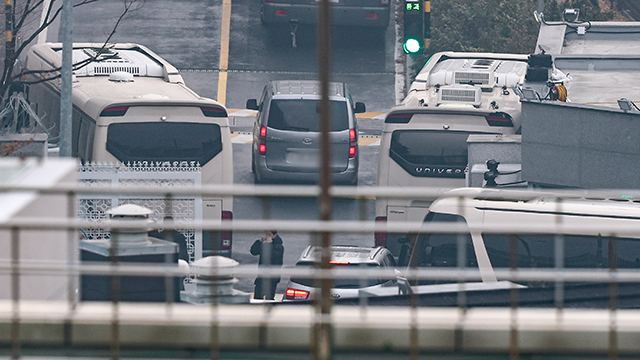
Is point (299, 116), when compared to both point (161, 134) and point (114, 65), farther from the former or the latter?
point (161, 134)

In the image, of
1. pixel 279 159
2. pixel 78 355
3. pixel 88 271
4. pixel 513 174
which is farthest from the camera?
pixel 279 159

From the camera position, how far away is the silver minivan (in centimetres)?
1723

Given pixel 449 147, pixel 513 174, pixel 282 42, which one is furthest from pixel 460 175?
pixel 282 42

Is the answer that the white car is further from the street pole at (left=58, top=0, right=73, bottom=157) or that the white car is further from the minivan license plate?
the minivan license plate

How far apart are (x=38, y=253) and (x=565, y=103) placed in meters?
7.10

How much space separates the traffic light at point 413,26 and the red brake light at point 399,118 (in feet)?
11.0

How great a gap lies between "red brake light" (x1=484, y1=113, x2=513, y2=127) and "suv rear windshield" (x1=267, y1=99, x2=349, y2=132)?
149 inches

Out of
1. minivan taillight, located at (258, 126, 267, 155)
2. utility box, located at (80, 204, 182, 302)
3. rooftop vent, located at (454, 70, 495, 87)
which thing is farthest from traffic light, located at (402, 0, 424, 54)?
utility box, located at (80, 204, 182, 302)

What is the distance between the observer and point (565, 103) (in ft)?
36.6

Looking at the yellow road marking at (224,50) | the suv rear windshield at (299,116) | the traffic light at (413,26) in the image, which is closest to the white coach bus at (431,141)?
the traffic light at (413,26)

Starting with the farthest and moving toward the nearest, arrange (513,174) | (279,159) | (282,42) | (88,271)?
1. (282,42)
2. (279,159)
3. (513,174)
4. (88,271)

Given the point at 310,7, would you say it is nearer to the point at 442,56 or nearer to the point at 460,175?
the point at 442,56

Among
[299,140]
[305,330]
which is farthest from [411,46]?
[305,330]

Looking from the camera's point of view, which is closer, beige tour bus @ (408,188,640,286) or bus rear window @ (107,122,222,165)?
beige tour bus @ (408,188,640,286)
